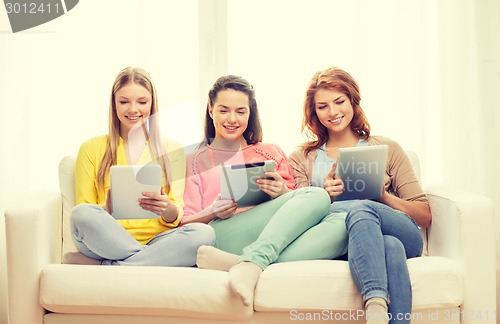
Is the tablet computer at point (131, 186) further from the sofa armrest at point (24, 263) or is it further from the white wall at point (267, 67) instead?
the white wall at point (267, 67)

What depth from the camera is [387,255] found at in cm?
228

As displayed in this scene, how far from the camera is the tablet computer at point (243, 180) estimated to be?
103 inches

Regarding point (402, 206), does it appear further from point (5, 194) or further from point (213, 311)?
point (5, 194)

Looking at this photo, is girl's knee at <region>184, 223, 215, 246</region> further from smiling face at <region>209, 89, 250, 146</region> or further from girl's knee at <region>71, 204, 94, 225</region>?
smiling face at <region>209, 89, 250, 146</region>

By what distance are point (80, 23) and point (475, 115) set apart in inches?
76.5

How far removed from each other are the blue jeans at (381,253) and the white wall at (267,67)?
1.00 metres

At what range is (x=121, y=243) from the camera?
98.3 inches

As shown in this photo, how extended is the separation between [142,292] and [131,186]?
0.38 metres

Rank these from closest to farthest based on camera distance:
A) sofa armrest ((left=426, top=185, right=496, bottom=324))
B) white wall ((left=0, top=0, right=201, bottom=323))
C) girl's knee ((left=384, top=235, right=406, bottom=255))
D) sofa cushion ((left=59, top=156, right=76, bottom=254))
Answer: girl's knee ((left=384, top=235, right=406, bottom=255)), sofa armrest ((left=426, top=185, right=496, bottom=324)), sofa cushion ((left=59, top=156, right=76, bottom=254)), white wall ((left=0, top=0, right=201, bottom=323))

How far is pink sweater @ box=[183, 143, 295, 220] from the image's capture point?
2.82 meters

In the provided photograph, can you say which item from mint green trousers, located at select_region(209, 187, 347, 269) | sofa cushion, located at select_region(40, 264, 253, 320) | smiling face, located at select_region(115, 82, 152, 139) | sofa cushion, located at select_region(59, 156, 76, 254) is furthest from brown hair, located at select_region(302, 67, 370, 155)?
sofa cushion, located at select_region(59, 156, 76, 254)

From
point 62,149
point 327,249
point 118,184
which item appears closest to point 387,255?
point 327,249

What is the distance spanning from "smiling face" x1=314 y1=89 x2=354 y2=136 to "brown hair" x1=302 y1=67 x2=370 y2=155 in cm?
2

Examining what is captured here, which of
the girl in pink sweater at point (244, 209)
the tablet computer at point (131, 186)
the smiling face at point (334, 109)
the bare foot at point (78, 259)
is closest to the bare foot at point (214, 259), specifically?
the girl in pink sweater at point (244, 209)
